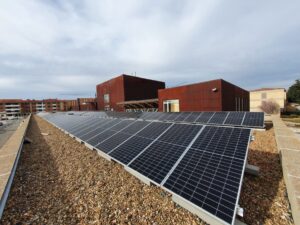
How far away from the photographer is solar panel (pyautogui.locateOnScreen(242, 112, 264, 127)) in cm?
1000

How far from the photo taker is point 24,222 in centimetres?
330

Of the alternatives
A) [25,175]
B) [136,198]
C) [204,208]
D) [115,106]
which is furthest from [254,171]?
[115,106]

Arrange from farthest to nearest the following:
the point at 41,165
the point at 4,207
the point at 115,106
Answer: the point at 115,106
the point at 41,165
the point at 4,207

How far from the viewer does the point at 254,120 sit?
10617 millimetres

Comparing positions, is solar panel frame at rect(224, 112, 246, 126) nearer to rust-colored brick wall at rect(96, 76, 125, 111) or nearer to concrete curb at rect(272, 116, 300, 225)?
concrete curb at rect(272, 116, 300, 225)

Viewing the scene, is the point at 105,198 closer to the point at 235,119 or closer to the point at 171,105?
the point at 235,119

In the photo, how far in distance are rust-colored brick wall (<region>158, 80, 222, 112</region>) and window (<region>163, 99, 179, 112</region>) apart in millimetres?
621

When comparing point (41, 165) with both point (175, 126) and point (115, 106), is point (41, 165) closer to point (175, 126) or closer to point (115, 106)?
point (175, 126)

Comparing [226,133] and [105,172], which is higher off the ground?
[226,133]

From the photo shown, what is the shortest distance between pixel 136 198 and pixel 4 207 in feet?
10.6

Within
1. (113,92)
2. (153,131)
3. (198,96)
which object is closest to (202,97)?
(198,96)

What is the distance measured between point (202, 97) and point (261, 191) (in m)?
17.6

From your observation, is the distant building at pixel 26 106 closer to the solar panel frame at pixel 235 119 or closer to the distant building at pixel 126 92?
the distant building at pixel 126 92

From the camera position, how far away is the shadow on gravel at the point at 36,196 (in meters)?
3.44
